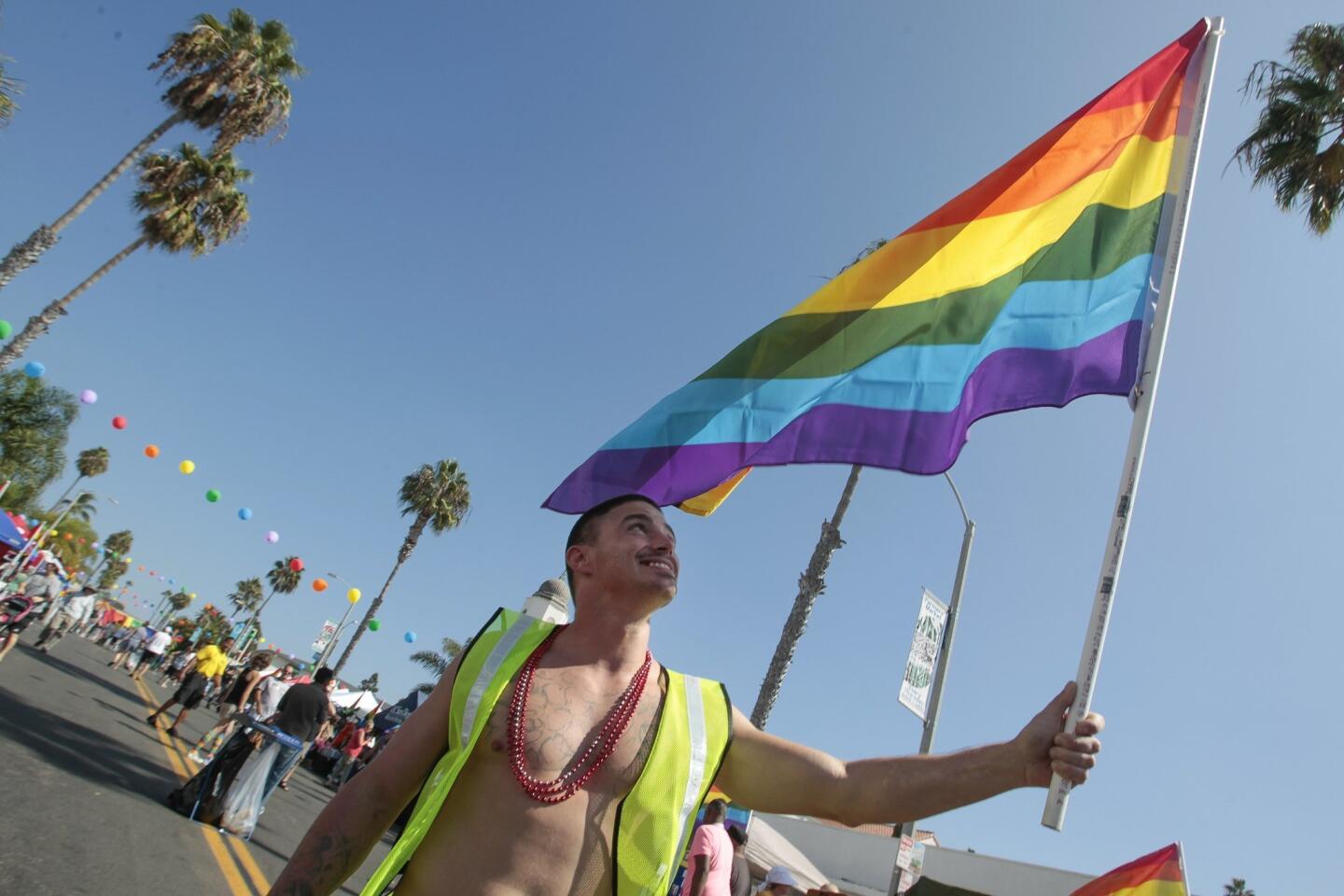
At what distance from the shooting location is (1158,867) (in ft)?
18.1

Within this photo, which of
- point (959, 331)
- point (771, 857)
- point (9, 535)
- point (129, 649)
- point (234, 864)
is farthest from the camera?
point (129, 649)

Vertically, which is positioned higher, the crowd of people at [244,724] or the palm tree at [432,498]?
the palm tree at [432,498]

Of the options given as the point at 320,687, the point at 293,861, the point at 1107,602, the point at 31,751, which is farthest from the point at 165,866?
the point at 1107,602

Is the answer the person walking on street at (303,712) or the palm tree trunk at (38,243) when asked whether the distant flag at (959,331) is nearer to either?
the person walking on street at (303,712)

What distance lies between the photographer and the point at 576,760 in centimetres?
234

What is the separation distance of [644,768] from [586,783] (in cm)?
16

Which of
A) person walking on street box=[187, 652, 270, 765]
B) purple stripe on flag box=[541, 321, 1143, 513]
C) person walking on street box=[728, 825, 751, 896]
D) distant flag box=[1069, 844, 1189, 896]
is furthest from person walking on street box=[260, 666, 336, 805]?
distant flag box=[1069, 844, 1189, 896]

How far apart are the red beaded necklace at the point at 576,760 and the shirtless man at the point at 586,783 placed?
0.05ft

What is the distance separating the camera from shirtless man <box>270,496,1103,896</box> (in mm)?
2176

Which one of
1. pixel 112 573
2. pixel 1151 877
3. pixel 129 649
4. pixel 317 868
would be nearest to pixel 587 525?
pixel 317 868

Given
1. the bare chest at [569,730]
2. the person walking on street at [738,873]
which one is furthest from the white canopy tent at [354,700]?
the bare chest at [569,730]

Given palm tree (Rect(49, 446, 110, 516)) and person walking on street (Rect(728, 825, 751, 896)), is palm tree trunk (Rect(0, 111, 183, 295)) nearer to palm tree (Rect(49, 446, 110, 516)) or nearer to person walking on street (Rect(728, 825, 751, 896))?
person walking on street (Rect(728, 825, 751, 896))

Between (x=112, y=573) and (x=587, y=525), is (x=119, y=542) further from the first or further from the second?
(x=587, y=525)

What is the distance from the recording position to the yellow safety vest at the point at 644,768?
7.23ft
